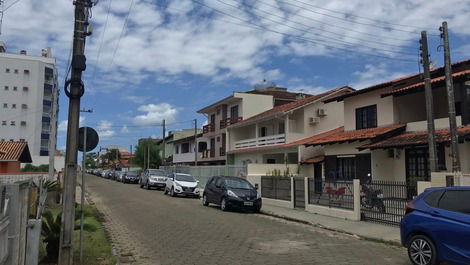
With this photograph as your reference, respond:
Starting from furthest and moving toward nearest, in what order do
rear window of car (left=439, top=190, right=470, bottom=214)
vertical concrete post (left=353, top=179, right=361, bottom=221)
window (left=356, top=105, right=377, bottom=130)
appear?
window (left=356, top=105, right=377, bottom=130) < vertical concrete post (left=353, top=179, right=361, bottom=221) < rear window of car (left=439, top=190, right=470, bottom=214)

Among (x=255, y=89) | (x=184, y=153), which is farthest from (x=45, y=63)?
(x=255, y=89)

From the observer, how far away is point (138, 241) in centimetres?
1126

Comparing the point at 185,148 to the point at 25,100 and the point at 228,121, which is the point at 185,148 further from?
the point at 25,100

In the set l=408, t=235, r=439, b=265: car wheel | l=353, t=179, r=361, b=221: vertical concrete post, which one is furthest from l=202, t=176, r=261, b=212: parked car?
l=408, t=235, r=439, b=265: car wheel

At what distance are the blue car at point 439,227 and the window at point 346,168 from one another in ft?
57.1

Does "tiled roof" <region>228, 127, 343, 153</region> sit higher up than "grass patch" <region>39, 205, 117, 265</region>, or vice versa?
"tiled roof" <region>228, 127, 343, 153</region>

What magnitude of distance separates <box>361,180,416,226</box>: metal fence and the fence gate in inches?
163

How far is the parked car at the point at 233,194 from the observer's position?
755 inches

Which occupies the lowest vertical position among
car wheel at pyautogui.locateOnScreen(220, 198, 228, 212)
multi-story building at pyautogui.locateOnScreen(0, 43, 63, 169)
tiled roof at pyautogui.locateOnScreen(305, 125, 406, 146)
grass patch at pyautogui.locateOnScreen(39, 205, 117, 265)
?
grass patch at pyautogui.locateOnScreen(39, 205, 117, 265)

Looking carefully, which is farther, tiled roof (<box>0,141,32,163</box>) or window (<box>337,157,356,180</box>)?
tiled roof (<box>0,141,32,163</box>)

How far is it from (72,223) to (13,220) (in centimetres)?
178

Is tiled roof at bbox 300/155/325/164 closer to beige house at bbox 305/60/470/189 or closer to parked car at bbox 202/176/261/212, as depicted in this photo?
beige house at bbox 305/60/470/189

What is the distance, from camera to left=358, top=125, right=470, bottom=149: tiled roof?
1842cm

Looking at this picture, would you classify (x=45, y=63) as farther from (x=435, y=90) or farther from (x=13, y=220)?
(x=13, y=220)
